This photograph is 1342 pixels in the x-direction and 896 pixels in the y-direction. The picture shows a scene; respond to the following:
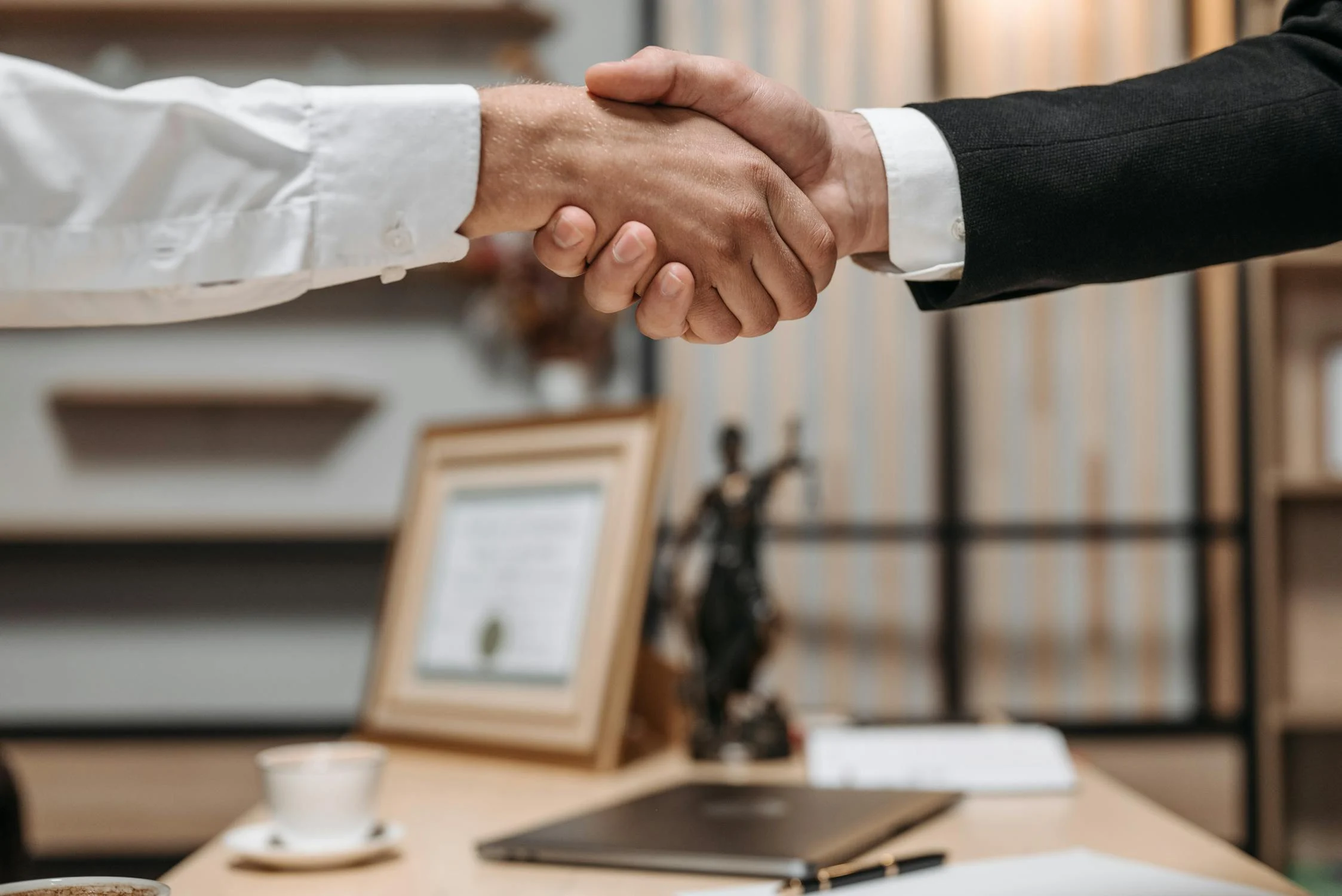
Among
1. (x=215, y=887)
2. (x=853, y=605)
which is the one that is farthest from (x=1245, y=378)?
(x=215, y=887)

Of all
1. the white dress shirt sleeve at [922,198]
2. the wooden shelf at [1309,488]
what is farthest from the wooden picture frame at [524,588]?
the wooden shelf at [1309,488]

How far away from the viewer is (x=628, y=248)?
44.9 inches

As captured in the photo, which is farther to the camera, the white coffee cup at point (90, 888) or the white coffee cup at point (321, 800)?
the white coffee cup at point (321, 800)

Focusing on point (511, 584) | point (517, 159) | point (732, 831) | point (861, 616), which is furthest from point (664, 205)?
point (861, 616)

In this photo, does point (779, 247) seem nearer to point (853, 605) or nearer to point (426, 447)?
point (426, 447)

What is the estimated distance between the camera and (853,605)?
2494 millimetres

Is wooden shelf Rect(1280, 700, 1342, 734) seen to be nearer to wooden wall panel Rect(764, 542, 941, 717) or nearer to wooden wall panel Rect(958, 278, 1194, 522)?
wooden wall panel Rect(958, 278, 1194, 522)

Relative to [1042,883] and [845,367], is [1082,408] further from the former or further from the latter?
[1042,883]

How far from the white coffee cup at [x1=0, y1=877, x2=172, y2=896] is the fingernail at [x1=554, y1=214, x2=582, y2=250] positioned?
25.4 inches

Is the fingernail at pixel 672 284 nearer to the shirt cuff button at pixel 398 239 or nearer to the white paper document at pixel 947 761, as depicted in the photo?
the shirt cuff button at pixel 398 239

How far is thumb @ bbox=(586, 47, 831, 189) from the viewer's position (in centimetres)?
113

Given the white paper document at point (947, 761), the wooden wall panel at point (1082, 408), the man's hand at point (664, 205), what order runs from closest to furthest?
the man's hand at point (664, 205) < the white paper document at point (947, 761) < the wooden wall panel at point (1082, 408)

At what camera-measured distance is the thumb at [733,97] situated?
1.13m

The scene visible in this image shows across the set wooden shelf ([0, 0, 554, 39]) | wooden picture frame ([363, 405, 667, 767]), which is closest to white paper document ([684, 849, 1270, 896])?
wooden picture frame ([363, 405, 667, 767])
